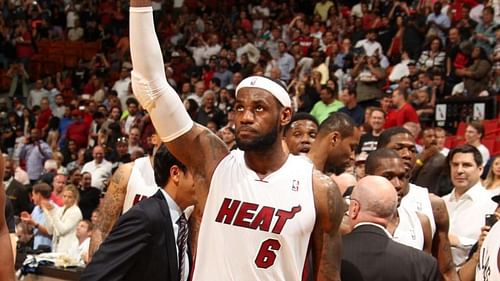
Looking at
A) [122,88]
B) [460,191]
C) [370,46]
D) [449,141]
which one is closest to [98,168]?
[122,88]

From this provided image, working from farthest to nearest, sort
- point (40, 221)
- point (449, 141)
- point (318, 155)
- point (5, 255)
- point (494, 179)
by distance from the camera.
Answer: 1. point (449, 141)
2. point (40, 221)
3. point (494, 179)
4. point (318, 155)
5. point (5, 255)

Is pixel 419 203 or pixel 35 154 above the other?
pixel 419 203

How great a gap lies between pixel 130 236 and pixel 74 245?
6472 millimetres

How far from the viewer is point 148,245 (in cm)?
380

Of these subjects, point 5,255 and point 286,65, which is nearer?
point 5,255

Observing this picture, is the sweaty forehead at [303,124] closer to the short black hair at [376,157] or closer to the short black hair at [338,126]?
the short black hair at [338,126]

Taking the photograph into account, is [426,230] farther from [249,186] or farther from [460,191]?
[460,191]

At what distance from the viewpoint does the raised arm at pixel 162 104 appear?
3.77 meters

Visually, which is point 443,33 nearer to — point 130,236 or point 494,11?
point 494,11

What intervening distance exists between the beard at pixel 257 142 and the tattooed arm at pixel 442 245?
1807 millimetres

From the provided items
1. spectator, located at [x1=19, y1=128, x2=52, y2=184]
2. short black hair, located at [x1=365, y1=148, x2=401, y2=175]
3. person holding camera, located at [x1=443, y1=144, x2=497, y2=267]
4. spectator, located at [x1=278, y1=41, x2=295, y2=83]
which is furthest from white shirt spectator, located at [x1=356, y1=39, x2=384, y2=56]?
short black hair, located at [x1=365, y1=148, x2=401, y2=175]

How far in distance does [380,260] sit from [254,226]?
673mm

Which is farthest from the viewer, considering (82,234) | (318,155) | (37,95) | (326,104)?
(37,95)

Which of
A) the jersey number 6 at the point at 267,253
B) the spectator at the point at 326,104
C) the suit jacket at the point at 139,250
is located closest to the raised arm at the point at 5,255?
the suit jacket at the point at 139,250
